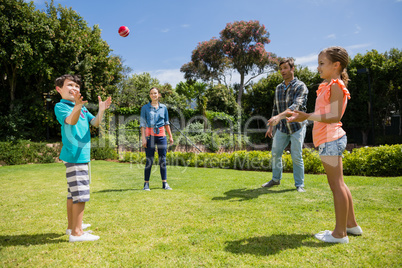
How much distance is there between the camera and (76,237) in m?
2.39

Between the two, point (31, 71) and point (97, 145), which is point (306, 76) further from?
point (31, 71)

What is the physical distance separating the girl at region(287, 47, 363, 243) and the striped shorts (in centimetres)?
208

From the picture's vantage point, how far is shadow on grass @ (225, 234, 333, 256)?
6.86ft

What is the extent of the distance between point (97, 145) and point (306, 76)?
16.0m

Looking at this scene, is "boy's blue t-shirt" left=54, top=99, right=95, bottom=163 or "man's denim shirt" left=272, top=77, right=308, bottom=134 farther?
"man's denim shirt" left=272, top=77, right=308, bottom=134

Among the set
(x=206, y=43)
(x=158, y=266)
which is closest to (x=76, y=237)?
(x=158, y=266)

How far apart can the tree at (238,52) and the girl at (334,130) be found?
2352cm

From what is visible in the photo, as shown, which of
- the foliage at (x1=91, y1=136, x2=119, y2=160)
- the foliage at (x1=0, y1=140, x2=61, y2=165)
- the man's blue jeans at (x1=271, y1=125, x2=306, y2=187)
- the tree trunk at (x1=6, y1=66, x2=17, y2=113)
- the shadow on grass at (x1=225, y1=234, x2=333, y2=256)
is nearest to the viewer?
the shadow on grass at (x1=225, y1=234, x2=333, y2=256)

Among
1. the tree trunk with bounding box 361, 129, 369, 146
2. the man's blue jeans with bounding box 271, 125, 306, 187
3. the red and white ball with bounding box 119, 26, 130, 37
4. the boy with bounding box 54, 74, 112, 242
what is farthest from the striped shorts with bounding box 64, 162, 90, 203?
the tree trunk with bounding box 361, 129, 369, 146

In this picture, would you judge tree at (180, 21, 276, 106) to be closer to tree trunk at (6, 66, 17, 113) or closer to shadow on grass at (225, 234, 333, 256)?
tree trunk at (6, 66, 17, 113)

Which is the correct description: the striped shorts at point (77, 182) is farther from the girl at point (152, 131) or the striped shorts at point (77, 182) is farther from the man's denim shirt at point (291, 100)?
the man's denim shirt at point (291, 100)

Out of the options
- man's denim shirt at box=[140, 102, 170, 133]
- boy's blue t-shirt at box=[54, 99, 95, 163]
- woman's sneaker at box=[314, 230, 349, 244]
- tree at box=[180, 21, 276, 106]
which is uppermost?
tree at box=[180, 21, 276, 106]

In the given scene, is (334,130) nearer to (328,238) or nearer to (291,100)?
(328,238)

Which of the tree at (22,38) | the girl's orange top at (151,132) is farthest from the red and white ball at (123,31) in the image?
the tree at (22,38)
